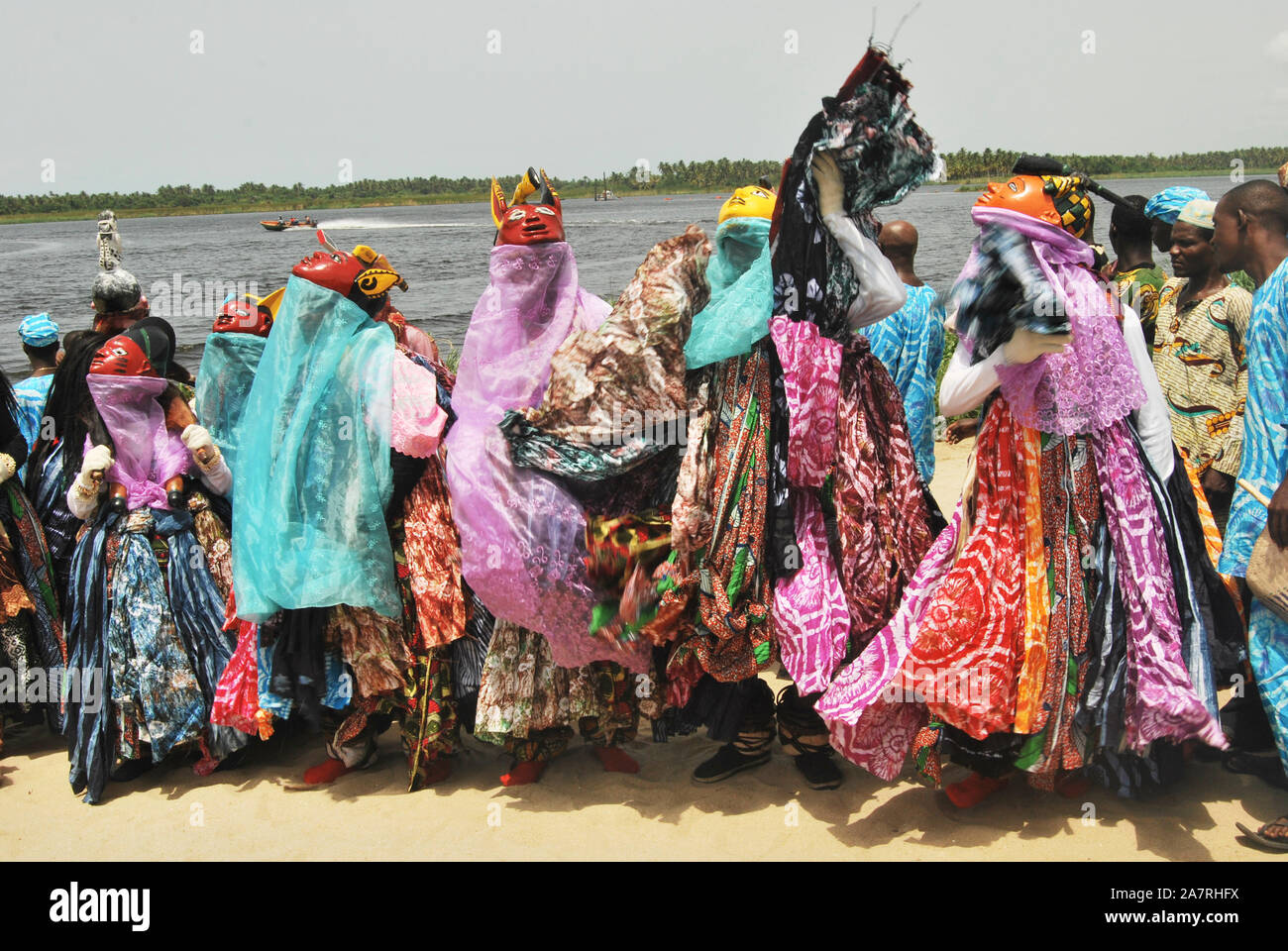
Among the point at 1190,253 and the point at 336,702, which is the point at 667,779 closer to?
the point at 336,702

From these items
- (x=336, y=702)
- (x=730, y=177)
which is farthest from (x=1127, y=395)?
(x=730, y=177)

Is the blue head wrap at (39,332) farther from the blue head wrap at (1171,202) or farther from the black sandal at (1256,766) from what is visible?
the black sandal at (1256,766)

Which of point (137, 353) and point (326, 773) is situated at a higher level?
point (137, 353)

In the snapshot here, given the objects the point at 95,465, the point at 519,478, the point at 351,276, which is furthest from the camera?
the point at 95,465

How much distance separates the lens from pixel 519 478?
3551 millimetres

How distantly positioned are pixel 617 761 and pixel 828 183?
7.42 feet

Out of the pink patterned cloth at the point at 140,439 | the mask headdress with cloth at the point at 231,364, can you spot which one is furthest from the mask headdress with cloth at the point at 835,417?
the pink patterned cloth at the point at 140,439

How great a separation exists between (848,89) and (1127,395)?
1.27 meters

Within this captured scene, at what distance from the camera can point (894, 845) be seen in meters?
3.29

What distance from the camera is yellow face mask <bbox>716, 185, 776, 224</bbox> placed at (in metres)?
3.56

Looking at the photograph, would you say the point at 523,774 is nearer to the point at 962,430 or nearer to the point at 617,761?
the point at 617,761

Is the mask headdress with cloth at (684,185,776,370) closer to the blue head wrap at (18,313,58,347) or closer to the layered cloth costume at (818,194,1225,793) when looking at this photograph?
the layered cloth costume at (818,194,1225,793)

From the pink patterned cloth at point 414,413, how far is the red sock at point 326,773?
1.32 metres

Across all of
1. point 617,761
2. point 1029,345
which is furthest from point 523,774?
point 1029,345
